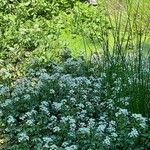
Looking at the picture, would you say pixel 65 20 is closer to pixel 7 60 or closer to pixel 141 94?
pixel 7 60

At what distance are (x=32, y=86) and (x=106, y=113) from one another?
1193mm

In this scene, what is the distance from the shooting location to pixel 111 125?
5.52 metres

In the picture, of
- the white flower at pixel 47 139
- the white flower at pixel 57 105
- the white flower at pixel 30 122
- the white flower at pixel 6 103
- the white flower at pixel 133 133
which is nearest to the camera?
the white flower at pixel 133 133

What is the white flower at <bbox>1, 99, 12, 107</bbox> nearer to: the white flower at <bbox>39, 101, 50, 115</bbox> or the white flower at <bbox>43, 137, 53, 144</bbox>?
the white flower at <bbox>39, 101, 50, 115</bbox>

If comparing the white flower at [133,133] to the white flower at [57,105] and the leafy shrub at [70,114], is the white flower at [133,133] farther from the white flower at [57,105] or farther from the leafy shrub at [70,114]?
the white flower at [57,105]

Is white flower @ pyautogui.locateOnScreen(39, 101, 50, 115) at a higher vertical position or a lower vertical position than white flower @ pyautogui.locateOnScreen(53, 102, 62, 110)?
lower

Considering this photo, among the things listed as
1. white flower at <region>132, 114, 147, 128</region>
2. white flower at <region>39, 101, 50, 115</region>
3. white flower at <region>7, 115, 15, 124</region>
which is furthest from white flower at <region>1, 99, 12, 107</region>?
white flower at <region>132, 114, 147, 128</region>

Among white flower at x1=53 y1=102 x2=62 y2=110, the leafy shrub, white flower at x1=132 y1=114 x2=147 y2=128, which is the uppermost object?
white flower at x1=132 y1=114 x2=147 y2=128

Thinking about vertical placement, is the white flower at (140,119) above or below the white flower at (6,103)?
above

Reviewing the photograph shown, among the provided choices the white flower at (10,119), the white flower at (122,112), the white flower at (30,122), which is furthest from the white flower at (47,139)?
the white flower at (122,112)

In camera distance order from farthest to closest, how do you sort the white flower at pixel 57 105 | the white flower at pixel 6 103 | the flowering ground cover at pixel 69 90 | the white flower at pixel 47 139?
the white flower at pixel 6 103 → the white flower at pixel 57 105 → the flowering ground cover at pixel 69 90 → the white flower at pixel 47 139

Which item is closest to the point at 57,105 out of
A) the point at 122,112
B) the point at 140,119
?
the point at 122,112

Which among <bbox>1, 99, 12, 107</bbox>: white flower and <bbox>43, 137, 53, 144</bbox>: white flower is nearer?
<bbox>43, 137, 53, 144</bbox>: white flower

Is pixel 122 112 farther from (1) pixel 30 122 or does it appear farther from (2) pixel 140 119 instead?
(1) pixel 30 122
